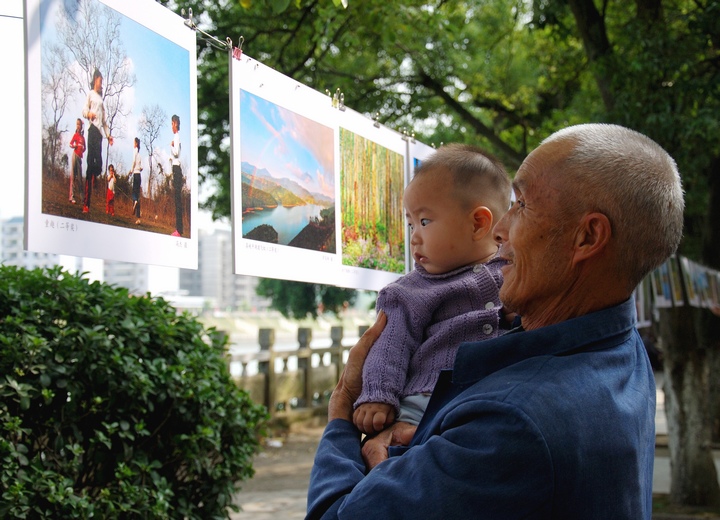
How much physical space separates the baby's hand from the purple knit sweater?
0.06 ft

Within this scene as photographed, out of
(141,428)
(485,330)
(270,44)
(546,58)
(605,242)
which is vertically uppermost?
(546,58)

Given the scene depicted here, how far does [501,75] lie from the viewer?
1269cm

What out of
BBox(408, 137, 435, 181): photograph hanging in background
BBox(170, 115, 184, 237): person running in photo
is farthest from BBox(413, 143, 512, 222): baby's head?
BBox(408, 137, 435, 181): photograph hanging in background

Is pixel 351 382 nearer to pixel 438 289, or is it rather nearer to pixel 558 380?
pixel 438 289

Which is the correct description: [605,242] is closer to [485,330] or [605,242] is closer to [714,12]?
[485,330]

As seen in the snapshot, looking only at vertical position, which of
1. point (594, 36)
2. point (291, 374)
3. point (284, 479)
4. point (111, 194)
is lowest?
point (284, 479)

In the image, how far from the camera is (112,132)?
7.25 ft

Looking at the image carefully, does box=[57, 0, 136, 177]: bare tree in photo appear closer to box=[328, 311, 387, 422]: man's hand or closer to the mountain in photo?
the mountain in photo

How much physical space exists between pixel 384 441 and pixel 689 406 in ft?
22.8

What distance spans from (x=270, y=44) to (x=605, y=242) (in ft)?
28.0

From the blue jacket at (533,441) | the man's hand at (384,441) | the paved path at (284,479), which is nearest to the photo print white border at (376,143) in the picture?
the man's hand at (384,441)

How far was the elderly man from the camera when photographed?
1486 mm

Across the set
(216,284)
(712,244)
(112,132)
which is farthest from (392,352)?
(216,284)

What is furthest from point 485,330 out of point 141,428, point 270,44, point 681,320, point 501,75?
point 501,75
